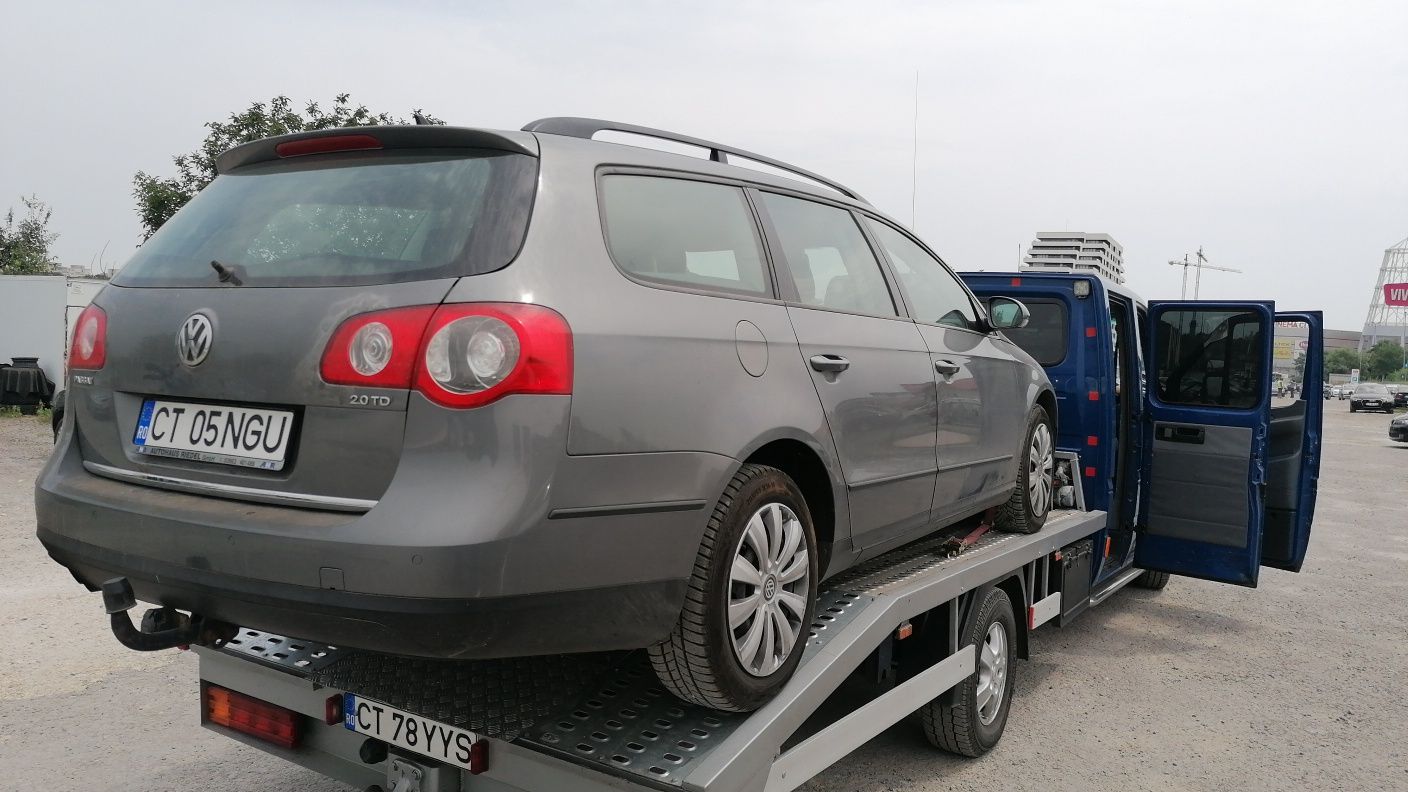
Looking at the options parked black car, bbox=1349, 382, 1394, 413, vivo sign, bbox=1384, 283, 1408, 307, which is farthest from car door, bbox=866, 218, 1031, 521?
vivo sign, bbox=1384, 283, 1408, 307

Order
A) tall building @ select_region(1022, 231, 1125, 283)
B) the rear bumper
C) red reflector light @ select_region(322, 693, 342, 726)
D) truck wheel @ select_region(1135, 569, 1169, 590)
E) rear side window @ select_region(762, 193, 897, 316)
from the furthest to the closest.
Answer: tall building @ select_region(1022, 231, 1125, 283)
truck wheel @ select_region(1135, 569, 1169, 590)
rear side window @ select_region(762, 193, 897, 316)
red reflector light @ select_region(322, 693, 342, 726)
the rear bumper

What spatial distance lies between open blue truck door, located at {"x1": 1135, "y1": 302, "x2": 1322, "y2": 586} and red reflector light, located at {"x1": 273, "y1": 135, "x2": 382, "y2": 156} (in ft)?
17.2

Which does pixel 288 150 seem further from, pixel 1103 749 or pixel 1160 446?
pixel 1160 446

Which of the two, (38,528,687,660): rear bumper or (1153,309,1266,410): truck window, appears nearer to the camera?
(38,528,687,660): rear bumper

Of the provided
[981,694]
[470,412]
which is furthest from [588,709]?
[981,694]

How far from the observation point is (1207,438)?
6.22 m

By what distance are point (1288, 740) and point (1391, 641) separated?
2.56 m

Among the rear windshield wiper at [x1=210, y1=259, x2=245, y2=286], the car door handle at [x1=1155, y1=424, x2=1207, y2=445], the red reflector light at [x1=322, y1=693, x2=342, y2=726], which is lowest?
the red reflector light at [x1=322, y1=693, x2=342, y2=726]

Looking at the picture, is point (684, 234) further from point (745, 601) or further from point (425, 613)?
point (425, 613)

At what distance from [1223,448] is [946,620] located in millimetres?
3147

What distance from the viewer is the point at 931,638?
3.92 metres

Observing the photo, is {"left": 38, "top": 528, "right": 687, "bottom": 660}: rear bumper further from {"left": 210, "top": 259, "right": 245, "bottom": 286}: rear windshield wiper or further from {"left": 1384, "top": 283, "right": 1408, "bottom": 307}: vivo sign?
{"left": 1384, "top": 283, "right": 1408, "bottom": 307}: vivo sign

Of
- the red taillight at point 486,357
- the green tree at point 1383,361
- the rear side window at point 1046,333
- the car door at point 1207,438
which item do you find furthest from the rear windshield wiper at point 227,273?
the green tree at point 1383,361

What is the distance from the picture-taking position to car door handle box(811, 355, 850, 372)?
3.05 meters
